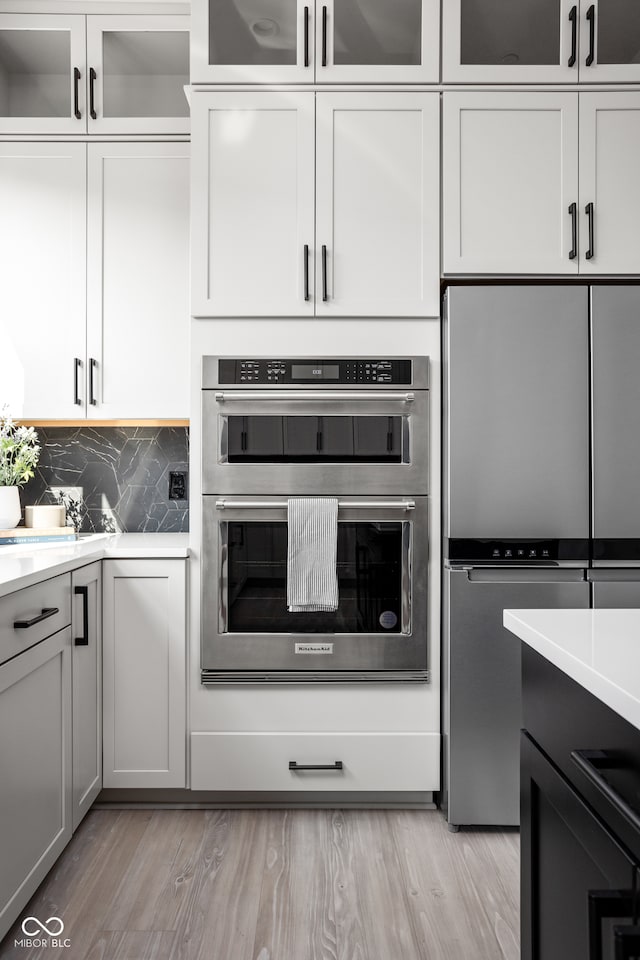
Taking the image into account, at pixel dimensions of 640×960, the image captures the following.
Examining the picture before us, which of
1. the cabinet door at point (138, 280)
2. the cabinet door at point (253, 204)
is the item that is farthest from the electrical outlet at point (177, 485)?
the cabinet door at point (253, 204)

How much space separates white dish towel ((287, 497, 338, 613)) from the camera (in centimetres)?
214

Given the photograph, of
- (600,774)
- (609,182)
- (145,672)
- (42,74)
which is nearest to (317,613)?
(145,672)

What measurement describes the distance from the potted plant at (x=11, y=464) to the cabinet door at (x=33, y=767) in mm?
820

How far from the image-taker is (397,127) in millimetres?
2170

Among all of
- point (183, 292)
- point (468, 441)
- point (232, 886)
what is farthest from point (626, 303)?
point (232, 886)

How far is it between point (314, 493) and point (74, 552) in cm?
77

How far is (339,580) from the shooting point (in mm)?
2172

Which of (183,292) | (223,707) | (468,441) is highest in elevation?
(183,292)

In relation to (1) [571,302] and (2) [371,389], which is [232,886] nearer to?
(2) [371,389]

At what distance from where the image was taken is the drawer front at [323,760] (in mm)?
2170

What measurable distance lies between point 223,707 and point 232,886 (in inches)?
20.8

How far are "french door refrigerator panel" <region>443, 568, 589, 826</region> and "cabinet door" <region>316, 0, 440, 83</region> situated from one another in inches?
64.7

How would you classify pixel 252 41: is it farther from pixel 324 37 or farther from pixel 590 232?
pixel 590 232

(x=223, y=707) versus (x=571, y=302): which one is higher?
(x=571, y=302)
